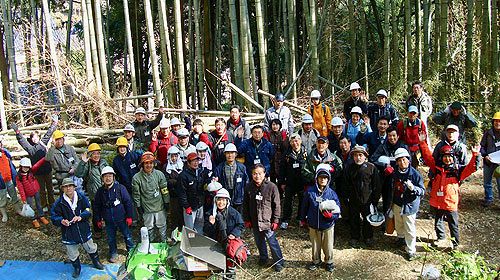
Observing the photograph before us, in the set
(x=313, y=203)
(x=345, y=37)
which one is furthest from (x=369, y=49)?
(x=313, y=203)

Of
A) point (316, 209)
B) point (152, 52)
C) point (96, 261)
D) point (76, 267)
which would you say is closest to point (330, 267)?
point (316, 209)

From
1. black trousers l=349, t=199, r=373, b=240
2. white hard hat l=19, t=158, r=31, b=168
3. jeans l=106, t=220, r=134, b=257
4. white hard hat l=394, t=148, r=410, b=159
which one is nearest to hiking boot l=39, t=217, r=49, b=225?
white hard hat l=19, t=158, r=31, b=168

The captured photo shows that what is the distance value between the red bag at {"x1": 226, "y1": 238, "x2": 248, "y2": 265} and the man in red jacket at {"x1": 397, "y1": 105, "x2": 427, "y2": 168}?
2.40m

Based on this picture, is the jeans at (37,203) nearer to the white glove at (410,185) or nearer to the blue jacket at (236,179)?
the blue jacket at (236,179)

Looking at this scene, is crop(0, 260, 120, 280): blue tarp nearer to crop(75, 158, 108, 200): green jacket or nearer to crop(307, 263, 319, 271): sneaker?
crop(75, 158, 108, 200): green jacket

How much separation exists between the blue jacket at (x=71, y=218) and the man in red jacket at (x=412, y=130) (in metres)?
3.62

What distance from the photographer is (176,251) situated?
463 centimetres

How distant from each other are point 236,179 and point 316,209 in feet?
3.17

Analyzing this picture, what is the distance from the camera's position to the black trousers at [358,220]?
5242mm

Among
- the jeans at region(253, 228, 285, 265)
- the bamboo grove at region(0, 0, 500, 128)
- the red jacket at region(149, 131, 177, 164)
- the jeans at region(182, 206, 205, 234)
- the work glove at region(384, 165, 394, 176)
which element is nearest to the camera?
the jeans at region(253, 228, 285, 265)

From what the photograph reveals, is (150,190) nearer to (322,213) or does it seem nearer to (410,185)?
(322,213)

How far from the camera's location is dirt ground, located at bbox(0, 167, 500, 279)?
Answer: 16.0 feet

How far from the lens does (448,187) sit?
5.00 meters

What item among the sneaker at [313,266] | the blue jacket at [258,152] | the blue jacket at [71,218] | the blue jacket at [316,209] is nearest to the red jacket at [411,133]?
the blue jacket at [316,209]
